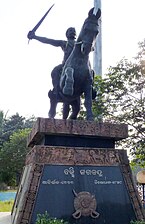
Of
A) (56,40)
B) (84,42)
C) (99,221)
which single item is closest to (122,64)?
(56,40)

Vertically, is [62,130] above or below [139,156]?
Result: below

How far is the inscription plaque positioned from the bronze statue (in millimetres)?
1091

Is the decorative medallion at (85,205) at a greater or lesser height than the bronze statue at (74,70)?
lesser

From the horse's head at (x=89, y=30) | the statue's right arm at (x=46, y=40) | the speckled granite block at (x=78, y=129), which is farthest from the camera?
the statue's right arm at (x=46, y=40)

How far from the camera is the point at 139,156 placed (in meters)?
10.7

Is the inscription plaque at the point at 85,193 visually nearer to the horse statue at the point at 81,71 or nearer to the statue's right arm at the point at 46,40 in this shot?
the horse statue at the point at 81,71

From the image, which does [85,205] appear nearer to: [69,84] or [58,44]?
[69,84]

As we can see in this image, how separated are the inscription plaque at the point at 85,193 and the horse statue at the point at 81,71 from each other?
1.09 meters

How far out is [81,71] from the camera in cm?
591

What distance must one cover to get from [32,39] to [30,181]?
2.84 metres

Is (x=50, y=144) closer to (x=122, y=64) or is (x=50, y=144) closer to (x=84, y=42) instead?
(x=84, y=42)

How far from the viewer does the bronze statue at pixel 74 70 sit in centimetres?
545

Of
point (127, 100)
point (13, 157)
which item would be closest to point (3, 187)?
point (13, 157)

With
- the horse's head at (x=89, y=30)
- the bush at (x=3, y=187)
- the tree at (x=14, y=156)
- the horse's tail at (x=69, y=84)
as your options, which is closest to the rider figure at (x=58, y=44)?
the horse's tail at (x=69, y=84)
